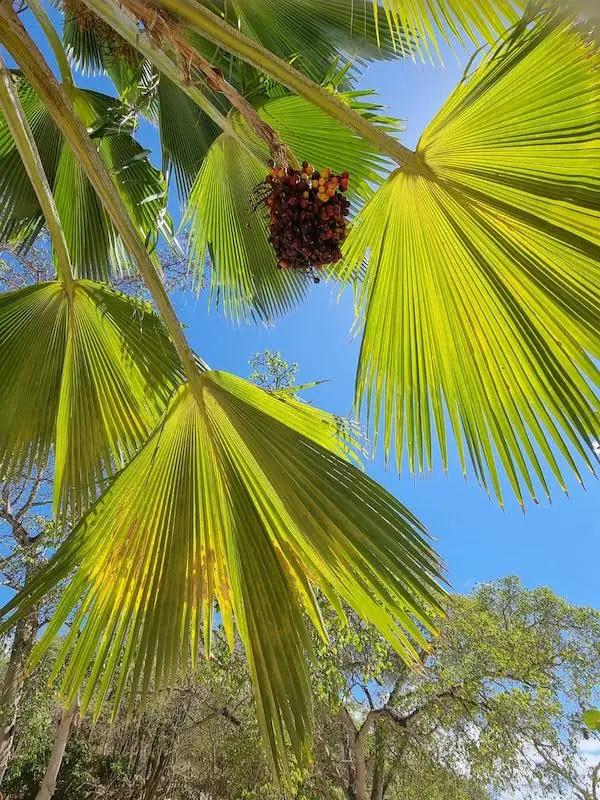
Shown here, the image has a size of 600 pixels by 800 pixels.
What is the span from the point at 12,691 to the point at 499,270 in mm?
8500

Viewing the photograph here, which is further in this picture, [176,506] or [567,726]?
[567,726]

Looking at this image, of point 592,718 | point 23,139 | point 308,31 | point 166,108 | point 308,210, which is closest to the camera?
point 592,718

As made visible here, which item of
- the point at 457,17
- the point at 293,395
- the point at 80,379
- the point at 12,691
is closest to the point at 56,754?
the point at 12,691

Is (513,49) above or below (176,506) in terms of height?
above

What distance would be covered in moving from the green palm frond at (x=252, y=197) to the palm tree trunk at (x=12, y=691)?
19.7 ft

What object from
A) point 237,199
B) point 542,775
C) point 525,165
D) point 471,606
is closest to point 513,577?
point 471,606

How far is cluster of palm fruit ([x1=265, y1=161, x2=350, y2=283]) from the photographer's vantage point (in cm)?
158

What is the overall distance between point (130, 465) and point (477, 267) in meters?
1.18

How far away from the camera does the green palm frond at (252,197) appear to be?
237 centimetres

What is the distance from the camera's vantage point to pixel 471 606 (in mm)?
9805

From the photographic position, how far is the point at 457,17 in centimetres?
115

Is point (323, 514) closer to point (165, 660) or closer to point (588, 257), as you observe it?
point (165, 660)

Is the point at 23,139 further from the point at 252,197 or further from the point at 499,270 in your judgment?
the point at 499,270

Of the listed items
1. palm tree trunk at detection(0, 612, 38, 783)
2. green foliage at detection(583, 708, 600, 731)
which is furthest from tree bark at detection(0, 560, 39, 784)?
green foliage at detection(583, 708, 600, 731)
